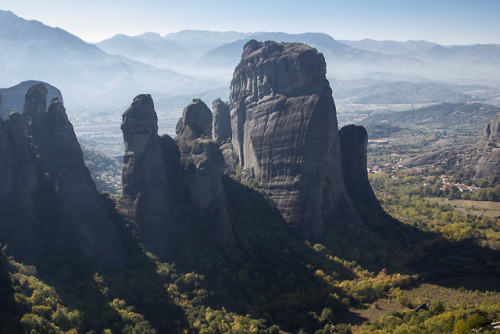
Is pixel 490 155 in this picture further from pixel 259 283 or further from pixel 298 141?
pixel 259 283

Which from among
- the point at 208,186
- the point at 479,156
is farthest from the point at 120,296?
the point at 479,156

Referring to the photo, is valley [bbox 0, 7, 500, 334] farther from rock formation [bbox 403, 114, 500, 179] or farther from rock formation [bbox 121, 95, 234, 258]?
rock formation [bbox 403, 114, 500, 179]

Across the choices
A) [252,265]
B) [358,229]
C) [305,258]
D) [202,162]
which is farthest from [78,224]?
[358,229]

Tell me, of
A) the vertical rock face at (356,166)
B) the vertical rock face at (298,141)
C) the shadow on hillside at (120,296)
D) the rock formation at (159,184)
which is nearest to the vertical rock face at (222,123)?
the vertical rock face at (298,141)

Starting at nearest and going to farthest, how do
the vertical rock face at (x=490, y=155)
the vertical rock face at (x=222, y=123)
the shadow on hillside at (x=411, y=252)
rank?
1. the shadow on hillside at (x=411, y=252)
2. the vertical rock face at (x=222, y=123)
3. the vertical rock face at (x=490, y=155)

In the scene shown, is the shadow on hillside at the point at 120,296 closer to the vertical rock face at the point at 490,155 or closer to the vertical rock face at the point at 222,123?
the vertical rock face at the point at 222,123

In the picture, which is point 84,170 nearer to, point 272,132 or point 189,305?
point 189,305
